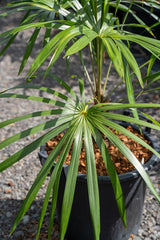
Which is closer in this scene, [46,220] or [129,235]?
[129,235]

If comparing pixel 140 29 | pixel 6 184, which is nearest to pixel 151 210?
pixel 6 184

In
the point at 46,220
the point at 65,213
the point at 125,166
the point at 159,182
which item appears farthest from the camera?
the point at 159,182

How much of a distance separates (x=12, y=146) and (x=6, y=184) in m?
0.41

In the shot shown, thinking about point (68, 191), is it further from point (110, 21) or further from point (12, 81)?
point (12, 81)

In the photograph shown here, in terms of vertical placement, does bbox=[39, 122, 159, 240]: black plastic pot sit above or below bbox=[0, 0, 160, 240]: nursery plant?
below

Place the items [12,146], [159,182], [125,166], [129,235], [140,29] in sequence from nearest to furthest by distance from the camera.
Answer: [125,166], [129,235], [159,182], [12,146], [140,29]

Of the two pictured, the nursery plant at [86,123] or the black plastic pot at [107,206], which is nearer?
the nursery plant at [86,123]

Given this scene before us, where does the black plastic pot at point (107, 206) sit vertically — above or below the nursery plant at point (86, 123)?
below

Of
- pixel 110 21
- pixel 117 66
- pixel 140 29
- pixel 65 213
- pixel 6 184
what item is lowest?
pixel 6 184

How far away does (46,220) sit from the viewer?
1635 mm

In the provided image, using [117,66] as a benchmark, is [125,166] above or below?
below

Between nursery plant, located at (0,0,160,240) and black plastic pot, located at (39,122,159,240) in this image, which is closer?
nursery plant, located at (0,0,160,240)

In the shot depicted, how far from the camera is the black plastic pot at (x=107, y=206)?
4.04ft

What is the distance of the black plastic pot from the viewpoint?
1231 millimetres
